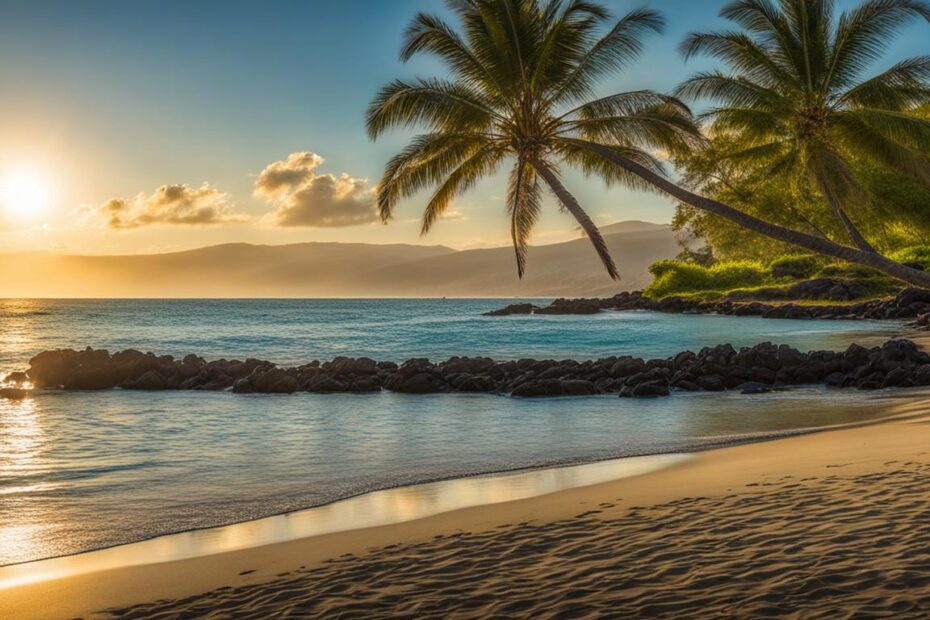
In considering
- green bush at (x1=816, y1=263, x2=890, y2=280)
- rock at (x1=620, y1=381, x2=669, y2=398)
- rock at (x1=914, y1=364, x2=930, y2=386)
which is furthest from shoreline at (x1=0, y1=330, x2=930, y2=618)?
green bush at (x1=816, y1=263, x2=890, y2=280)

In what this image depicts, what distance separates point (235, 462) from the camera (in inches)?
421

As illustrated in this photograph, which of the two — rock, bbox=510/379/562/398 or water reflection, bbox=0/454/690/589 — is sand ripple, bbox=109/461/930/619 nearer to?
water reflection, bbox=0/454/690/589

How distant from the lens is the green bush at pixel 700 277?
6266 centimetres

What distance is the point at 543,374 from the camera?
1955 cm

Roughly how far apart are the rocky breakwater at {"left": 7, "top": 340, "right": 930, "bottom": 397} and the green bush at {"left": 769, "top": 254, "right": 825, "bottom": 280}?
4063cm

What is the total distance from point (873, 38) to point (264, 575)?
20118 millimetres

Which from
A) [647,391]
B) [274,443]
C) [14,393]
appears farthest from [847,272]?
[14,393]

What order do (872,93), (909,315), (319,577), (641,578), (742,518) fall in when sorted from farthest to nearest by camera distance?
(909,315)
(872,93)
(742,518)
(319,577)
(641,578)

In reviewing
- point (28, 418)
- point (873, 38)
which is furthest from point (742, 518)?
point (873, 38)

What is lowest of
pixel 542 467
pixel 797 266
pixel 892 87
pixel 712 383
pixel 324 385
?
pixel 542 467

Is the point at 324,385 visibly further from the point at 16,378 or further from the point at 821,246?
the point at 821,246

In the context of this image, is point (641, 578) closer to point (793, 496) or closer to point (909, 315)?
point (793, 496)

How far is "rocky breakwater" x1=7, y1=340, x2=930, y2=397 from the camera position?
1780 cm

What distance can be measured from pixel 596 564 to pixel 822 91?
700 inches
